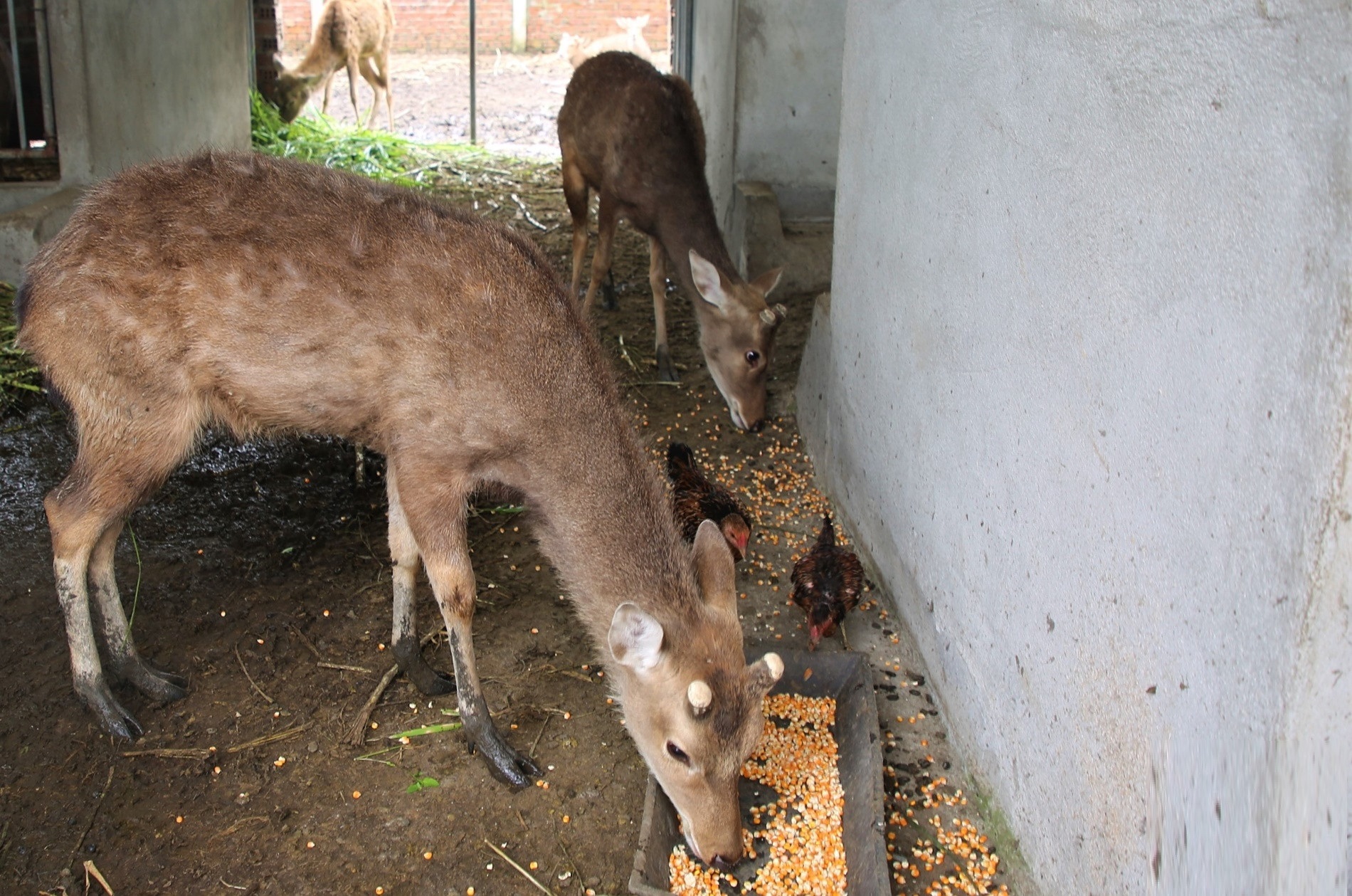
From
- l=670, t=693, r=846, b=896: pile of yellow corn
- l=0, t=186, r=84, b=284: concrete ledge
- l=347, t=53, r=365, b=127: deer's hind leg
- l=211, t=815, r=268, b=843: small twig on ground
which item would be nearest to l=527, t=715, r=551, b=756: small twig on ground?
l=670, t=693, r=846, b=896: pile of yellow corn

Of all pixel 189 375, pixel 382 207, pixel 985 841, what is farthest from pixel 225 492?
pixel 985 841

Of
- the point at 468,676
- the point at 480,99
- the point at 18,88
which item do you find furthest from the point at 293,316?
the point at 480,99

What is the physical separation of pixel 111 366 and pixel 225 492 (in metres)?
1.79

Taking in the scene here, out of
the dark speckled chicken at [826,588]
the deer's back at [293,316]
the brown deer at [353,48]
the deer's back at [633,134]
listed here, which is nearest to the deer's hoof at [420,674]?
the deer's back at [293,316]

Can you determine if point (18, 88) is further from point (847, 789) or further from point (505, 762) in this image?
point (847, 789)

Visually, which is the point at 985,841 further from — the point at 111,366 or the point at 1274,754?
the point at 111,366

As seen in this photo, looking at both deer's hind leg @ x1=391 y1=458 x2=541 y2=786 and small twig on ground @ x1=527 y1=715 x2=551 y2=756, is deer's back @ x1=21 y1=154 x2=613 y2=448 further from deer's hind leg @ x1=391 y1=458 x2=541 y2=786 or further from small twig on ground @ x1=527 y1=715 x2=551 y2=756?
small twig on ground @ x1=527 y1=715 x2=551 y2=756

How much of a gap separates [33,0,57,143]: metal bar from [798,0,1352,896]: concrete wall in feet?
→ 18.7

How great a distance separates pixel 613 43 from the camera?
1911 cm

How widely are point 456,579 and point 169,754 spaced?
1.11 m

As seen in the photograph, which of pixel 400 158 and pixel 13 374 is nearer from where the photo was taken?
pixel 13 374

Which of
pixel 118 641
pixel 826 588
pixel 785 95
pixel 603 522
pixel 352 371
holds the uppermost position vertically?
pixel 785 95

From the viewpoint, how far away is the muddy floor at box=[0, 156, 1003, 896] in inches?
135

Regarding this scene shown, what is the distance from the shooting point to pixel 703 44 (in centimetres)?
967
